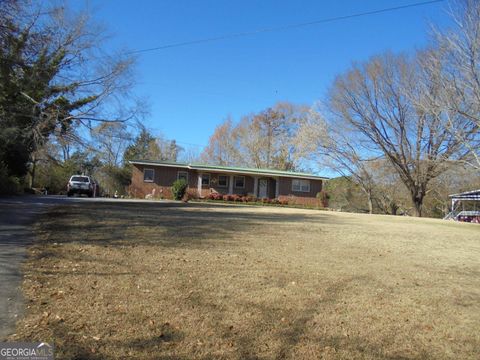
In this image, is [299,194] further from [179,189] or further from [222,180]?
[179,189]

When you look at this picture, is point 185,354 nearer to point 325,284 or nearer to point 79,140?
point 325,284

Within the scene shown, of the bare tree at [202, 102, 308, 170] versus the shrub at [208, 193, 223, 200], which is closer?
the shrub at [208, 193, 223, 200]

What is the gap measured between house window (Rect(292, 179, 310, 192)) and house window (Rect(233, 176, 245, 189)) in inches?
175

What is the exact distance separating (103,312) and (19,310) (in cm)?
86

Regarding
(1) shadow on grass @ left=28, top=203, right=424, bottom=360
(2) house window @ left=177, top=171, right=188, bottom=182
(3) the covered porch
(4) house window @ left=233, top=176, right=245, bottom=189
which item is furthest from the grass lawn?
(4) house window @ left=233, top=176, right=245, bottom=189

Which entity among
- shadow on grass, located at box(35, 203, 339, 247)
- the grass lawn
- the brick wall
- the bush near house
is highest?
the brick wall

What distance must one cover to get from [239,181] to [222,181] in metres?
1.53

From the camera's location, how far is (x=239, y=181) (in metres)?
38.4

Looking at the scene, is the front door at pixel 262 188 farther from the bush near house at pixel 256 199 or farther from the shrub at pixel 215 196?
the shrub at pixel 215 196

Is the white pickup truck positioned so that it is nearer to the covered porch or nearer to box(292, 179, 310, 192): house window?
the covered porch

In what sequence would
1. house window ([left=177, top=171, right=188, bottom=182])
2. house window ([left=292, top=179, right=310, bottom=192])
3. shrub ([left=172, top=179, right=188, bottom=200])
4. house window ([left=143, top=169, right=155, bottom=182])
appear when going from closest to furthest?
1. shrub ([left=172, top=179, right=188, bottom=200])
2. house window ([left=143, top=169, right=155, bottom=182])
3. house window ([left=177, top=171, right=188, bottom=182])
4. house window ([left=292, top=179, right=310, bottom=192])

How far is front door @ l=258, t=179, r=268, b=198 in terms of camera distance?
39031 mm

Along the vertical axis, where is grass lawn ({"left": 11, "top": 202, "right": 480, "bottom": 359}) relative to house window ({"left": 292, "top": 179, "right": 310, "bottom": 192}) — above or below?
below

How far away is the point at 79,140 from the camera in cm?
1822
